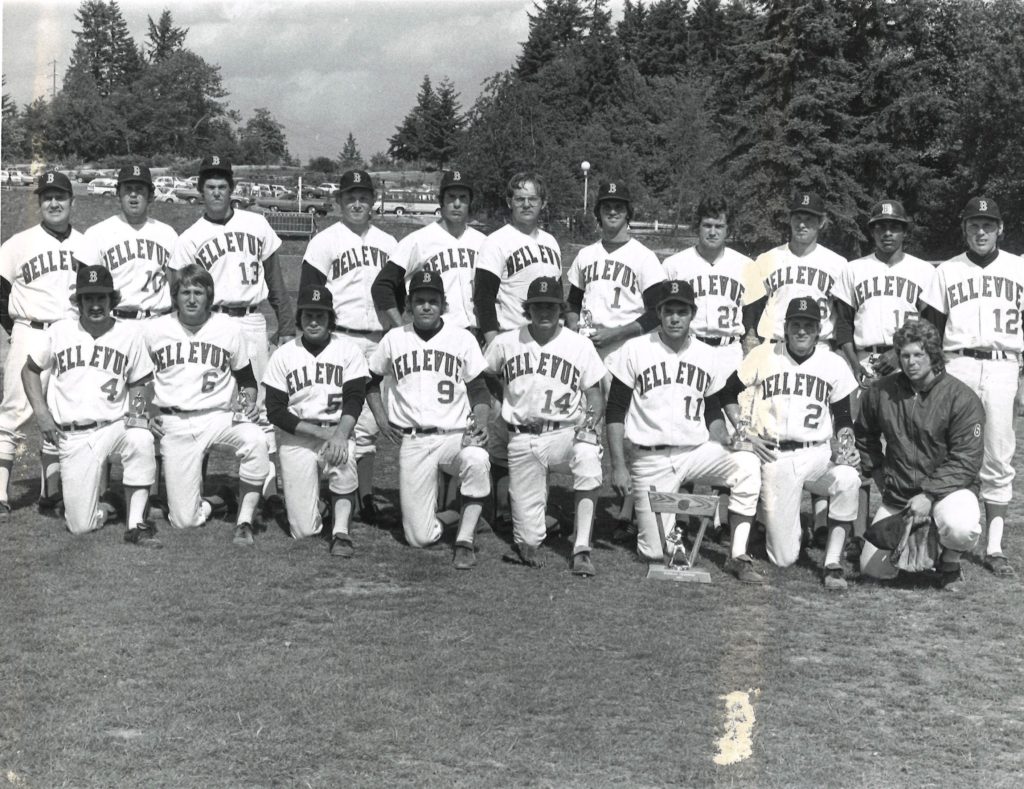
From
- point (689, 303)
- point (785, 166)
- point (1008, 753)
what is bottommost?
point (1008, 753)

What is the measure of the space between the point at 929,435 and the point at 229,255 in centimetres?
478

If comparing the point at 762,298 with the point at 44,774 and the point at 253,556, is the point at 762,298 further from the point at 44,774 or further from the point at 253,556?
the point at 44,774

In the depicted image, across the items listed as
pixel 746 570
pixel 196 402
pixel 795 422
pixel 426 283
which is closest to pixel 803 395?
pixel 795 422

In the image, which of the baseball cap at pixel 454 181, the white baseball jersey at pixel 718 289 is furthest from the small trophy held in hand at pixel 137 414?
the white baseball jersey at pixel 718 289

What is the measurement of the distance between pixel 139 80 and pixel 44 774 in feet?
246

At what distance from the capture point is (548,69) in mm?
71000

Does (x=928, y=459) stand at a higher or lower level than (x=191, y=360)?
lower

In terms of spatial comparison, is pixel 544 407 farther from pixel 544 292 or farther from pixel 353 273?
pixel 353 273

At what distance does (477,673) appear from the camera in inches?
201

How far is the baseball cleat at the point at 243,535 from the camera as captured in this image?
715 cm

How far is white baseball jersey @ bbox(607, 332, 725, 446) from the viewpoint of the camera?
704cm

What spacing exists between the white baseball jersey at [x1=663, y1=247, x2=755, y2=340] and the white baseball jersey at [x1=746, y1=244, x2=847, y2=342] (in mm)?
81

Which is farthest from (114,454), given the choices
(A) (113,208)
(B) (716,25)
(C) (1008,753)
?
(B) (716,25)

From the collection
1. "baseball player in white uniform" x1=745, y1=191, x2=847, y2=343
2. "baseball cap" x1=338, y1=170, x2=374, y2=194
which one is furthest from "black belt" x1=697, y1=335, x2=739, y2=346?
"baseball cap" x1=338, y1=170, x2=374, y2=194
